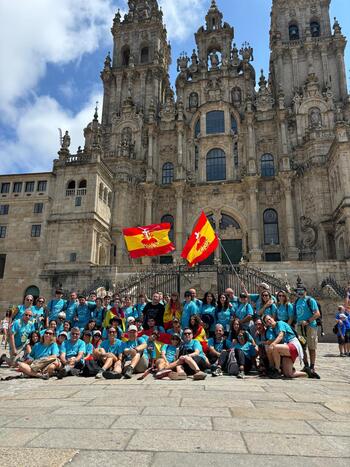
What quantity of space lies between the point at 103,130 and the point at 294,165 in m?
20.2

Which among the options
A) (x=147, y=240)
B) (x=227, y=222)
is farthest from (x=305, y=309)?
(x=227, y=222)

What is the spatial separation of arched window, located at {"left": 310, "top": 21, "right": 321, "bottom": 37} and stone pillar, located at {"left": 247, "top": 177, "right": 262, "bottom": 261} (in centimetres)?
1926

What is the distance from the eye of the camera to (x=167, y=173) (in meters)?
37.2

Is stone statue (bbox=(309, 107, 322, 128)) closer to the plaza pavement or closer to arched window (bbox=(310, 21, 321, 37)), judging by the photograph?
arched window (bbox=(310, 21, 321, 37))

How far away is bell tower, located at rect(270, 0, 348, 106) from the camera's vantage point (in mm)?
36125

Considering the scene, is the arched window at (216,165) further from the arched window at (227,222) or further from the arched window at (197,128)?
the arched window at (227,222)

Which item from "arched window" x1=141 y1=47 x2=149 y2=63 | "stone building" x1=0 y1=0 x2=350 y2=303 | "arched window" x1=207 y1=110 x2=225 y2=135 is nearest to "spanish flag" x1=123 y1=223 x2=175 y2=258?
"stone building" x1=0 y1=0 x2=350 y2=303

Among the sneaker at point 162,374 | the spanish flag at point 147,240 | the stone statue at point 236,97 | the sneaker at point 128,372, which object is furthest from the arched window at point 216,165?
the sneaker at point 162,374

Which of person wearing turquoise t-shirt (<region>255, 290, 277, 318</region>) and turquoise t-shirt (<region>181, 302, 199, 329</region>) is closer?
person wearing turquoise t-shirt (<region>255, 290, 277, 318</region>)

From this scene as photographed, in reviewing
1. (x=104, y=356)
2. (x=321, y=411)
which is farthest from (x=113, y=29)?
(x=321, y=411)

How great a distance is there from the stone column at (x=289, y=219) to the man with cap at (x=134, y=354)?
23324mm

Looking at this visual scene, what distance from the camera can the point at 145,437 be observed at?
12.4ft

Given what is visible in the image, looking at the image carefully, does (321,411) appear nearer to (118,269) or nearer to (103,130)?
(118,269)

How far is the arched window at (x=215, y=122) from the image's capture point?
120ft
